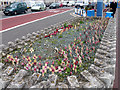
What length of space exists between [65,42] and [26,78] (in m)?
2.75

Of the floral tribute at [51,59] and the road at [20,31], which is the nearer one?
the floral tribute at [51,59]

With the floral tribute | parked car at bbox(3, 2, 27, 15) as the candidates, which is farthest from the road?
parked car at bbox(3, 2, 27, 15)

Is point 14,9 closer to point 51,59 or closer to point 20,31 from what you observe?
point 20,31

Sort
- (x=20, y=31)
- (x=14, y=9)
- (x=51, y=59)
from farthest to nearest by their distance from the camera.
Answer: (x=14, y=9) < (x=20, y=31) < (x=51, y=59)

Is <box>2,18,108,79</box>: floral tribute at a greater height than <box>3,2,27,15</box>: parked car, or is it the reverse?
<box>3,2,27,15</box>: parked car

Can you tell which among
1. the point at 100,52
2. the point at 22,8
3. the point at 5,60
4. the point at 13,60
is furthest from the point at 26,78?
the point at 22,8

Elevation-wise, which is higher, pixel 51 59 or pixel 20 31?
pixel 20 31

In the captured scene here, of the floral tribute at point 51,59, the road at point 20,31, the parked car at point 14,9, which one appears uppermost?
the parked car at point 14,9

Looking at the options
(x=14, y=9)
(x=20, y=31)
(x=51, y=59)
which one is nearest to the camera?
(x=51, y=59)

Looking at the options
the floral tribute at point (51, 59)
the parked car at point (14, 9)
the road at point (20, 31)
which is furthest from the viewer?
the parked car at point (14, 9)

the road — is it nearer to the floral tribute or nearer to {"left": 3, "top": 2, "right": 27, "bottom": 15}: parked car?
the floral tribute

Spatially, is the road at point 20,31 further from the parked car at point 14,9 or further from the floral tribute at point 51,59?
the parked car at point 14,9

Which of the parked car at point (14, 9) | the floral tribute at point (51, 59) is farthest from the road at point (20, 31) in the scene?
the parked car at point (14, 9)

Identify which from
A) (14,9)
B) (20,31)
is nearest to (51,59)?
(20,31)
